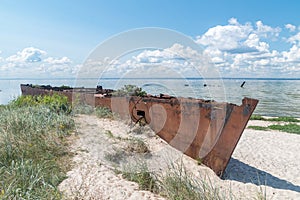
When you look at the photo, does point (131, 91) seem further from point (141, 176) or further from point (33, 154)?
point (141, 176)

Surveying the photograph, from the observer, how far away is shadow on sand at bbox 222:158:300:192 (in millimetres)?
4609

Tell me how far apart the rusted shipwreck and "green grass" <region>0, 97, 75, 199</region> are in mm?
1901

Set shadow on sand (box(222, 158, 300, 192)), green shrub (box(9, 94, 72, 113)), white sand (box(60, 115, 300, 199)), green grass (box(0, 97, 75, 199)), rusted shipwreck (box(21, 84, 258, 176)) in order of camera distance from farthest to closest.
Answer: green shrub (box(9, 94, 72, 113))
shadow on sand (box(222, 158, 300, 192))
rusted shipwreck (box(21, 84, 258, 176))
white sand (box(60, 115, 300, 199))
green grass (box(0, 97, 75, 199))

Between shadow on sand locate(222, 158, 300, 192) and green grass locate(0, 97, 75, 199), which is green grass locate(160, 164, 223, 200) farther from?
shadow on sand locate(222, 158, 300, 192)

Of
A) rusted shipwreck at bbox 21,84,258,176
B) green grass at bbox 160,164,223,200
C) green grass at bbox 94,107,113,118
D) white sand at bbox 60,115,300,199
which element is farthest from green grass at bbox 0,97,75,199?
rusted shipwreck at bbox 21,84,258,176

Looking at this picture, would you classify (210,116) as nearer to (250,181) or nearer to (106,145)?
(250,181)

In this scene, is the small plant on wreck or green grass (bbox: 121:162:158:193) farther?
the small plant on wreck

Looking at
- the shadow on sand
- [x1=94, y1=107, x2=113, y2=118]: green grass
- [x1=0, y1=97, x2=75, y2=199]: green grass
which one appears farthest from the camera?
[x1=94, y1=107, x2=113, y2=118]: green grass

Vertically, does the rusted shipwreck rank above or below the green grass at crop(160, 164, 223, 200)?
above

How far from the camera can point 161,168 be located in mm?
4297

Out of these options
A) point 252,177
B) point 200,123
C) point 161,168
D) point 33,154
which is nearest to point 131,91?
point 200,123

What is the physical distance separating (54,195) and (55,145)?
1811mm

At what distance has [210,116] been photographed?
4.52 m

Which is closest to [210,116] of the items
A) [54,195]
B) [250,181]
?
[250,181]
